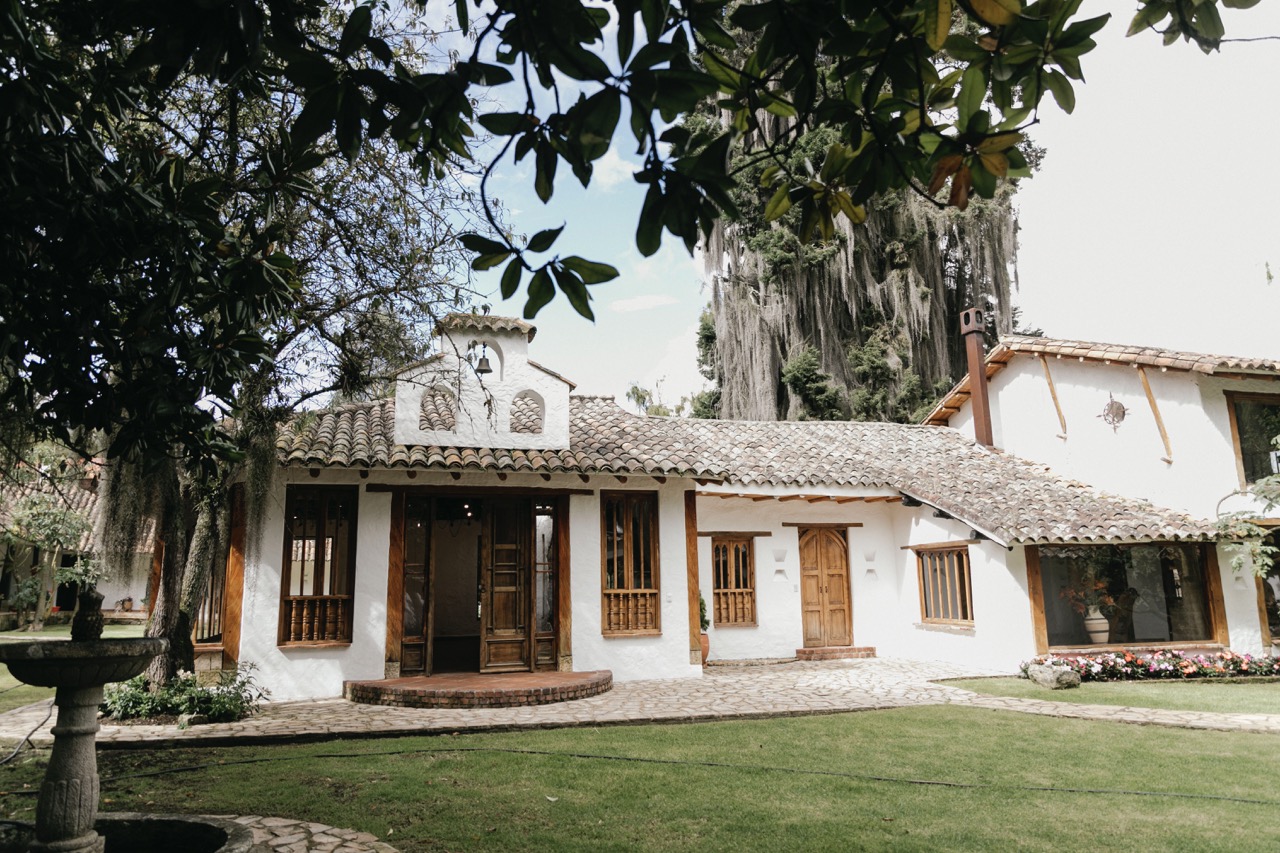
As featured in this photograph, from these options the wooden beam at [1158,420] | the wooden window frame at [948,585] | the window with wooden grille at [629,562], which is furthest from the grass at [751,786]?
the wooden beam at [1158,420]

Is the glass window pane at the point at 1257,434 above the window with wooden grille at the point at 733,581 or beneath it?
above

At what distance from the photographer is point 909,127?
2133 mm

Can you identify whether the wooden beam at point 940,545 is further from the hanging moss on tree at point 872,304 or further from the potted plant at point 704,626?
the hanging moss on tree at point 872,304

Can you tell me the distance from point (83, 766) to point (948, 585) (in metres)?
11.1

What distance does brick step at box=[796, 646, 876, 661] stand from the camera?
41.1ft

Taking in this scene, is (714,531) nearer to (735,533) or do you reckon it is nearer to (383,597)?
(735,533)

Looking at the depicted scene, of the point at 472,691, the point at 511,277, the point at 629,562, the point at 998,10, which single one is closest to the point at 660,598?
the point at 629,562

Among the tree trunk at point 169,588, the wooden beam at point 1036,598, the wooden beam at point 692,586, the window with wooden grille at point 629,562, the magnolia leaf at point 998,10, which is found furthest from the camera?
the wooden beam at point 1036,598

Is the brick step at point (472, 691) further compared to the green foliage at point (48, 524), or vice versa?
the green foliage at point (48, 524)

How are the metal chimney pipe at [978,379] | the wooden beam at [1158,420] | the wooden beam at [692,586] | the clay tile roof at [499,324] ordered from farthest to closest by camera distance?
the metal chimney pipe at [978,379] < the wooden beam at [1158,420] < the wooden beam at [692,586] < the clay tile roof at [499,324]

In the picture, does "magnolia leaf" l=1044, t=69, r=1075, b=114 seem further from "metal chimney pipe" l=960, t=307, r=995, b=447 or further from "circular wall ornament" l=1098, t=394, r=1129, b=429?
"metal chimney pipe" l=960, t=307, r=995, b=447

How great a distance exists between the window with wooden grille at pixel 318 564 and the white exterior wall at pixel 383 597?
0.34ft

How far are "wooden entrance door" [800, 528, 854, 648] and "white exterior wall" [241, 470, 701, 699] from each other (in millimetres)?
3282

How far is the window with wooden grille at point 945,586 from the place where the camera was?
11.7 meters
